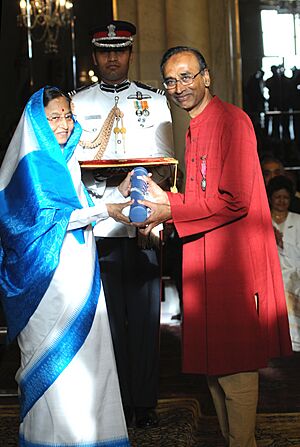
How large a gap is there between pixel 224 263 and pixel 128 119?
136 centimetres

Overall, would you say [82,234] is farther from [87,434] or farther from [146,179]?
[87,434]

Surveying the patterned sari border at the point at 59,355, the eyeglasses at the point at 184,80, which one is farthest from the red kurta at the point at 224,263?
the patterned sari border at the point at 59,355

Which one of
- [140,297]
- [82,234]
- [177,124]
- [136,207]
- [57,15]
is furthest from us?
[57,15]

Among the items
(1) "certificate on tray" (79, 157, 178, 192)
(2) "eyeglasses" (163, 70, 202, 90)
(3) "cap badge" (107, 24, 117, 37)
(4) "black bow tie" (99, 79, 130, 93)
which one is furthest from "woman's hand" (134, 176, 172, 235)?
(3) "cap badge" (107, 24, 117, 37)

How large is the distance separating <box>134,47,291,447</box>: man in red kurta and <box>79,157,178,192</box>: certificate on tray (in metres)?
0.30

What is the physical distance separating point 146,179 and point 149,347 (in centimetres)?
132

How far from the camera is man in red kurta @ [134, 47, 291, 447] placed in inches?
151

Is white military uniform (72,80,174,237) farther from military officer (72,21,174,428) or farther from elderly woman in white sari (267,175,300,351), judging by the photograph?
elderly woman in white sari (267,175,300,351)

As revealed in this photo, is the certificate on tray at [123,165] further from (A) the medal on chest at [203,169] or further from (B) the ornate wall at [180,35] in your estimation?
(B) the ornate wall at [180,35]

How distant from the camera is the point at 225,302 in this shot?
12.7 ft

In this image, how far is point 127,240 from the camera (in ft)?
16.0

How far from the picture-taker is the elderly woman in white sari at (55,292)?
3.96 metres

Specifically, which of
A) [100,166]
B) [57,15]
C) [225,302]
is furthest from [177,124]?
[225,302]

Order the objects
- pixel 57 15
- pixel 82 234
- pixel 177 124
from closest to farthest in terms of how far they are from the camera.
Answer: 1. pixel 82 234
2. pixel 177 124
3. pixel 57 15
